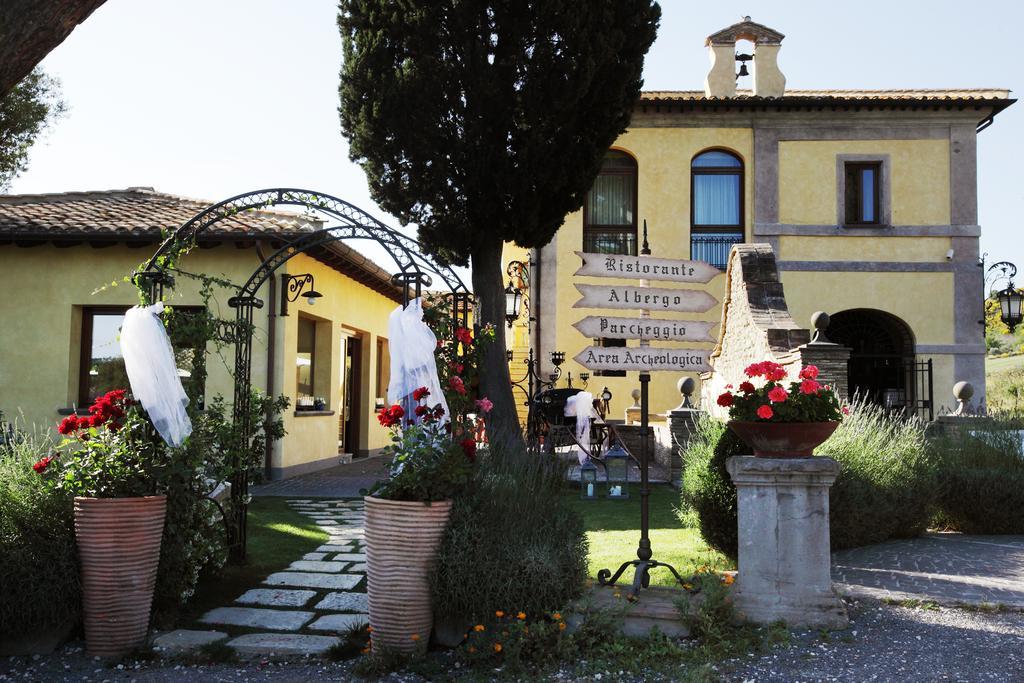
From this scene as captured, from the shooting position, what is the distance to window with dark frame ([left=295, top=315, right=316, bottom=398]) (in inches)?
515

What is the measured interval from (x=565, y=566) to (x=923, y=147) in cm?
1504

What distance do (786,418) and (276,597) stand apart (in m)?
3.31

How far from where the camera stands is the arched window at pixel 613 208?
54.7 feet

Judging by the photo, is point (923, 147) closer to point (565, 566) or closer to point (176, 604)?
point (565, 566)

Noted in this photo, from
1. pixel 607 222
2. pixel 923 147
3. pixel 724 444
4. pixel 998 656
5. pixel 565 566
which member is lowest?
pixel 998 656

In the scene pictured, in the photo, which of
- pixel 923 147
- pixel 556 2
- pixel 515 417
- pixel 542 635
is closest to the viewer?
pixel 542 635

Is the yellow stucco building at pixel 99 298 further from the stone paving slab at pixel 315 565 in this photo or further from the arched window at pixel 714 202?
the arched window at pixel 714 202

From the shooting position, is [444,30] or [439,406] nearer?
[439,406]

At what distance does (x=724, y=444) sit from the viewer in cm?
568

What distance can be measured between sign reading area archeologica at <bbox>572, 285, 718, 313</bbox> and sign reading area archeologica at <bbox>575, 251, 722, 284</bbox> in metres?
0.09

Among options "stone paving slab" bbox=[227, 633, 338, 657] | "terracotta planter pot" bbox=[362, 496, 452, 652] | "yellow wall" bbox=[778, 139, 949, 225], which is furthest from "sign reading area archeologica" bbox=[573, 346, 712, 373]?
"yellow wall" bbox=[778, 139, 949, 225]

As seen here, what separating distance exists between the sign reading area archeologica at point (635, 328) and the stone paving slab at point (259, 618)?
2337 millimetres

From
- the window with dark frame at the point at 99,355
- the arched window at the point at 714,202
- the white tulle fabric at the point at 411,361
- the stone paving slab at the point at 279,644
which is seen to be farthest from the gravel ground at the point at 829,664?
the arched window at the point at 714,202

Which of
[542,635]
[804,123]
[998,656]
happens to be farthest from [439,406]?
[804,123]
